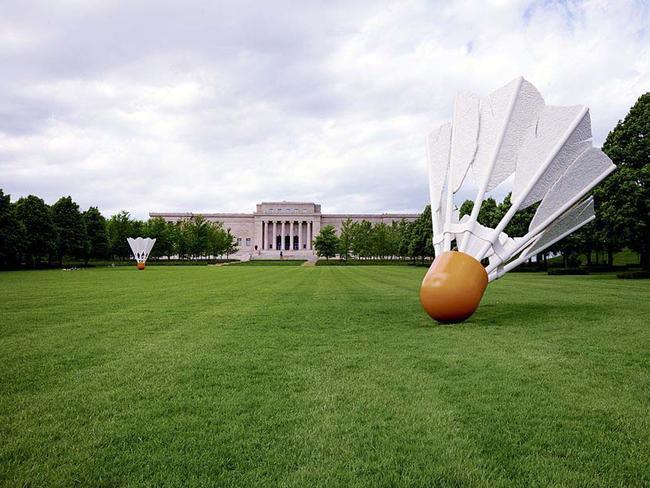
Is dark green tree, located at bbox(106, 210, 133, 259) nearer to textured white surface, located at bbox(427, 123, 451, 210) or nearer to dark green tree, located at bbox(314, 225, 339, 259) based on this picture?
dark green tree, located at bbox(314, 225, 339, 259)

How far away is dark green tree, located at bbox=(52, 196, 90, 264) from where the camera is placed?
48438 millimetres

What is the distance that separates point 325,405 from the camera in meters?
4.23

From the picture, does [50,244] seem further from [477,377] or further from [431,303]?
[477,377]

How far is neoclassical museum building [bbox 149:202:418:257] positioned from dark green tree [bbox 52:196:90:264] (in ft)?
178

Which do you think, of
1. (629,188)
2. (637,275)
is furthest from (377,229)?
(629,188)

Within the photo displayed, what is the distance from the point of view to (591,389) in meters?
4.71

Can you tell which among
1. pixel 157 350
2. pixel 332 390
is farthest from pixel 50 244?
pixel 332 390

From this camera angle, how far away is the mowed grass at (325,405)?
3027 millimetres

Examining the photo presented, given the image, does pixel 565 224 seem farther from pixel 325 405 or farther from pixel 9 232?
pixel 9 232

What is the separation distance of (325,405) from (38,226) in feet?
156

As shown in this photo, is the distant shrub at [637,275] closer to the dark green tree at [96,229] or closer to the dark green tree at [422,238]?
the dark green tree at [422,238]

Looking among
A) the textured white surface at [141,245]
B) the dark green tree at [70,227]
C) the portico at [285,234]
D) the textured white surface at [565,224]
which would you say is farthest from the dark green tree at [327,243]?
the textured white surface at [565,224]

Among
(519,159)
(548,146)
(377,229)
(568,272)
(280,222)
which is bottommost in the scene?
(568,272)

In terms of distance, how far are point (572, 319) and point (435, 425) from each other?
22.9 ft
